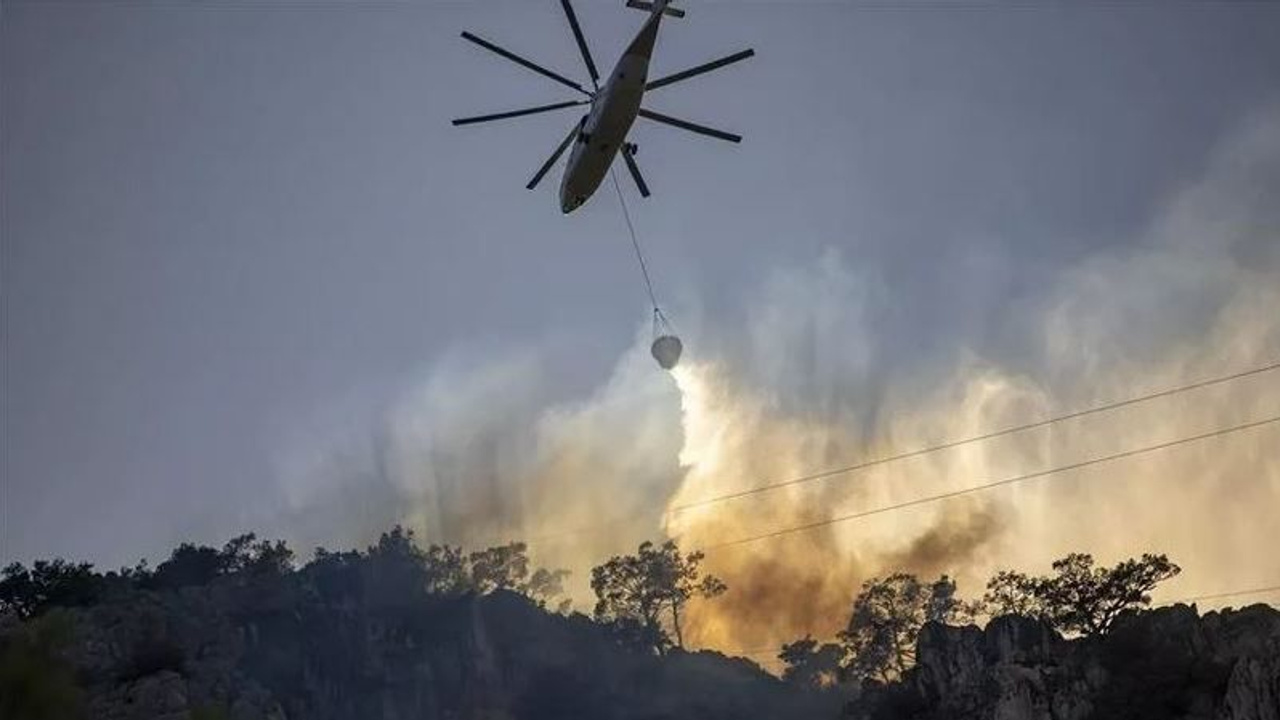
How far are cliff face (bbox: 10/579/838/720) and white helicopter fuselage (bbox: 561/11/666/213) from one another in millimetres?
91836

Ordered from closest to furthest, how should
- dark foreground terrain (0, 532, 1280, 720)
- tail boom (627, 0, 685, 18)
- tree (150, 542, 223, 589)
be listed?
tail boom (627, 0, 685, 18) → dark foreground terrain (0, 532, 1280, 720) → tree (150, 542, 223, 589)

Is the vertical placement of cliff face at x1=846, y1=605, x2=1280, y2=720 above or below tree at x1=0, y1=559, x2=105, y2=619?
below

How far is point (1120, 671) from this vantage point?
6794 centimetres

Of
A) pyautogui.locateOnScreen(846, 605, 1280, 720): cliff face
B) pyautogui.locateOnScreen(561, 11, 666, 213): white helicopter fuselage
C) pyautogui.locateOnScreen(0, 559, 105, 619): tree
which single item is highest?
pyautogui.locateOnScreen(0, 559, 105, 619): tree

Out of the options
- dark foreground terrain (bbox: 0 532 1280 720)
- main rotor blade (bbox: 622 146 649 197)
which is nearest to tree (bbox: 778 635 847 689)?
dark foreground terrain (bbox: 0 532 1280 720)

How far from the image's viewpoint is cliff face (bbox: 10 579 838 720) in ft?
417

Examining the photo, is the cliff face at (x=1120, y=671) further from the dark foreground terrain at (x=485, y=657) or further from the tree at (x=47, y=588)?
the tree at (x=47, y=588)

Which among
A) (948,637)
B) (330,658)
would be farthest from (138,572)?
(948,637)

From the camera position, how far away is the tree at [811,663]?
499 ft

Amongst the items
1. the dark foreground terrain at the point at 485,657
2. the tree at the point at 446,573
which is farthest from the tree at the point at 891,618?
the tree at the point at 446,573

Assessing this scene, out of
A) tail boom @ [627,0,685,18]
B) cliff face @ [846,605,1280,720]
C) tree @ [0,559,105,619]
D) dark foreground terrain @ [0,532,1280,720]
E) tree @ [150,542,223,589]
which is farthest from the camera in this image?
tree @ [150,542,223,589]

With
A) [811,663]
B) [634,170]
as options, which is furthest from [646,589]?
[634,170]

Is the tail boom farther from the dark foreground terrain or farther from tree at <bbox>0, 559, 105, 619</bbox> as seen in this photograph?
tree at <bbox>0, 559, 105, 619</bbox>

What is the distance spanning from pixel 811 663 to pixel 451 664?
5461 cm
